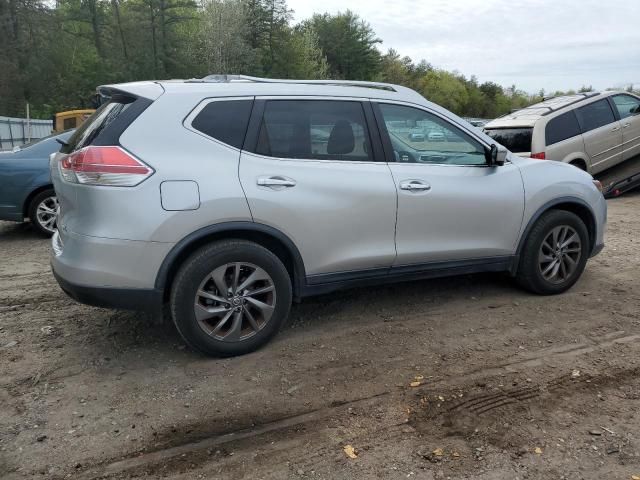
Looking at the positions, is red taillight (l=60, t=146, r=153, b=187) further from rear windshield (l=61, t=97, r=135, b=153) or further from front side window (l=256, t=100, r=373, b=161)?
front side window (l=256, t=100, r=373, b=161)

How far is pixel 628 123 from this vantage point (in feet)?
32.7

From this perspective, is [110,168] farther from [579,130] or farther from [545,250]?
[579,130]

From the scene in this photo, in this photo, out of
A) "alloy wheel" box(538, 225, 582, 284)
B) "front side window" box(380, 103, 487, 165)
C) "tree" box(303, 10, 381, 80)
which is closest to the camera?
"front side window" box(380, 103, 487, 165)

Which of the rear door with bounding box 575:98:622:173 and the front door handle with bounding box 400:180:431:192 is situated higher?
the rear door with bounding box 575:98:622:173

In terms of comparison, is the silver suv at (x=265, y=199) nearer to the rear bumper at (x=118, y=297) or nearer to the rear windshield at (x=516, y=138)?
the rear bumper at (x=118, y=297)

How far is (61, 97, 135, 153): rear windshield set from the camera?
3597 mm

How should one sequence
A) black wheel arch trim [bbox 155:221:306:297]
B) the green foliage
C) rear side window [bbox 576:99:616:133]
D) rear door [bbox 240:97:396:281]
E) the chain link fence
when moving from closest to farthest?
black wheel arch trim [bbox 155:221:306:297]
rear door [bbox 240:97:396:281]
rear side window [bbox 576:99:616:133]
the chain link fence
the green foliage

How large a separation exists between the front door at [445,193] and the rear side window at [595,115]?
577cm

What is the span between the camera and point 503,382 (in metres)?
3.50

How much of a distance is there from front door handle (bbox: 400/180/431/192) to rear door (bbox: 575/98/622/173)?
6487mm

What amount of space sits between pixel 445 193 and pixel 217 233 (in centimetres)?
179

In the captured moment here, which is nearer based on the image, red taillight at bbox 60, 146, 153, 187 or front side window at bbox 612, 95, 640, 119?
red taillight at bbox 60, 146, 153, 187

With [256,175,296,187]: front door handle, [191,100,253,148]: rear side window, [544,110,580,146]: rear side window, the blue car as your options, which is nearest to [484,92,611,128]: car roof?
[544,110,580,146]: rear side window

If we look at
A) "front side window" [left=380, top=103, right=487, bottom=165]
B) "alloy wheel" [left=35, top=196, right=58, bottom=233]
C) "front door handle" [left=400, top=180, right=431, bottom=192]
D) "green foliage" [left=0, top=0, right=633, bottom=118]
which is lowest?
"alloy wheel" [left=35, top=196, right=58, bottom=233]
